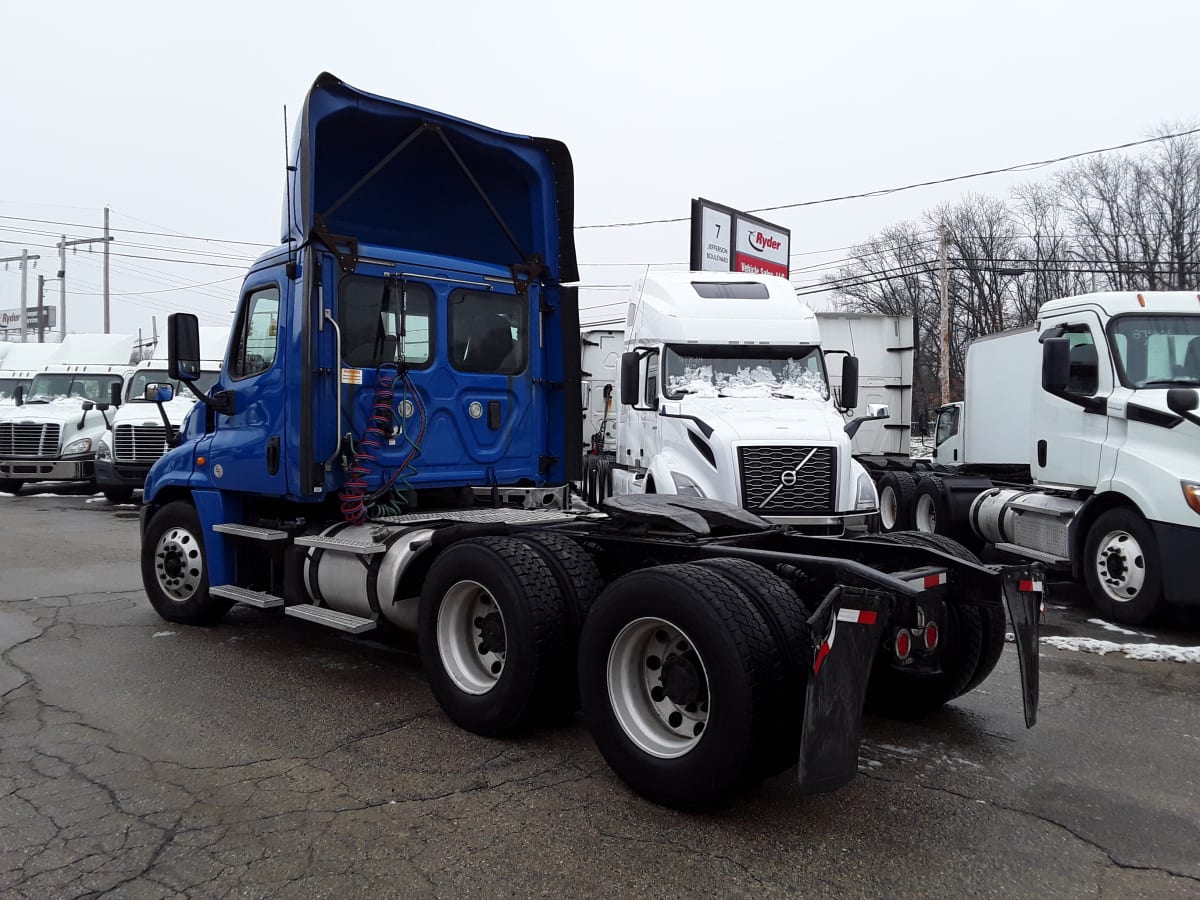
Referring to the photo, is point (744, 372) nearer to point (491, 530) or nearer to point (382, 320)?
point (382, 320)

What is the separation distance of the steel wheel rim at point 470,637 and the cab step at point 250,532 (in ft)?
5.90

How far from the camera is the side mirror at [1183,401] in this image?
23.9 ft

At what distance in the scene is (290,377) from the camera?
5.93 meters

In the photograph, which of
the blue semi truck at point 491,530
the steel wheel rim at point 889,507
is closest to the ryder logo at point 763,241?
the steel wheel rim at point 889,507

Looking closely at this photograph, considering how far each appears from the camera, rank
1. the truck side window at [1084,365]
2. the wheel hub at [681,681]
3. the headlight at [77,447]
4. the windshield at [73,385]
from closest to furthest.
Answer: the wheel hub at [681,681]
the truck side window at [1084,365]
the headlight at [77,447]
the windshield at [73,385]

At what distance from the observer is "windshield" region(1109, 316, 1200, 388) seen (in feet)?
26.4

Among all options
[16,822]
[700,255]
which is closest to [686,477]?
[16,822]

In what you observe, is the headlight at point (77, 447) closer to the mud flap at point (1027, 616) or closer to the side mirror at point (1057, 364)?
the side mirror at point (1057, 364)

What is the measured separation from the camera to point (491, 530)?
5168 millimetres

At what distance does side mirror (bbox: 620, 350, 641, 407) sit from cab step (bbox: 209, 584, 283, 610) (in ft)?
16.8

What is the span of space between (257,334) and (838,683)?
15.5 feet

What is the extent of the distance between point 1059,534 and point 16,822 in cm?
858

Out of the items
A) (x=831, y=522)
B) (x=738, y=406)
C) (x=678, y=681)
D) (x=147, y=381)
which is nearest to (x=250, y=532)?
(x=678, y=681)

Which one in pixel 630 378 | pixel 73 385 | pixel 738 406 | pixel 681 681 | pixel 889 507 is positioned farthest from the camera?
pixel 73 385
